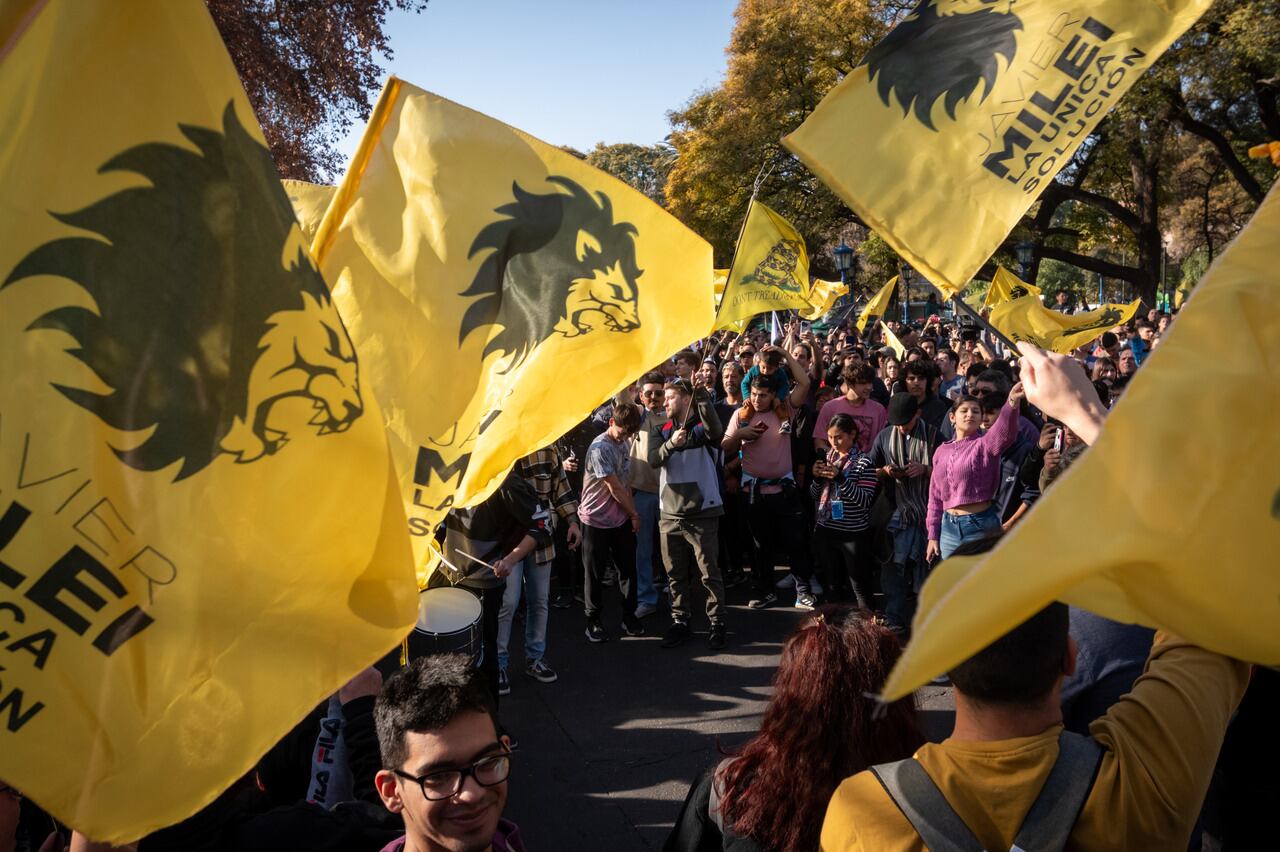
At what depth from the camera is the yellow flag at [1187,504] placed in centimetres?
124

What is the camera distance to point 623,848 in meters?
4.40

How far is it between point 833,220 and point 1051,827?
30.2 meters

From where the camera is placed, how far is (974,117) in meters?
3.29

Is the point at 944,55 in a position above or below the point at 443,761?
above

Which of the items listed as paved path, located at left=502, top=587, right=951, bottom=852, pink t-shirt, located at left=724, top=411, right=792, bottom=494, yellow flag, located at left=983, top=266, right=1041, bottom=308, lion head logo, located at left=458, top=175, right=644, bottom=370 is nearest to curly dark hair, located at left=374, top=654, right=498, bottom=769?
lion head logo, located at left=458, top=175, right=644, bottom=370

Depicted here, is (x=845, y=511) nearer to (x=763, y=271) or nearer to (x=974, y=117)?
(x=763, y=271)

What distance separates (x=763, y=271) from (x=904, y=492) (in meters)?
2.36

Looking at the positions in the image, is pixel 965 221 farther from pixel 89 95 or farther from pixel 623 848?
pixel 623 848

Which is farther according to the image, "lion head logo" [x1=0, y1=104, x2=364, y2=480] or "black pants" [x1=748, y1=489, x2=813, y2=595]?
"black pants" [x1=748, y1=489, x2=813, y2=595]

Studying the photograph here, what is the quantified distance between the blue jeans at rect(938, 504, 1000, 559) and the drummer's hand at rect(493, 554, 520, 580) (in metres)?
2.67

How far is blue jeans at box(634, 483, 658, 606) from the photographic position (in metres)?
7.62

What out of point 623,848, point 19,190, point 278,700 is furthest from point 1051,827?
point 623,848

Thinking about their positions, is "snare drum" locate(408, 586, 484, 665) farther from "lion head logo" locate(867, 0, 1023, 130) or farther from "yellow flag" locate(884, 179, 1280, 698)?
"yellow flag" locate(884, 179, 1280, 698)

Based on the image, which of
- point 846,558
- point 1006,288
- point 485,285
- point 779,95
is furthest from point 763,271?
point 779,95
